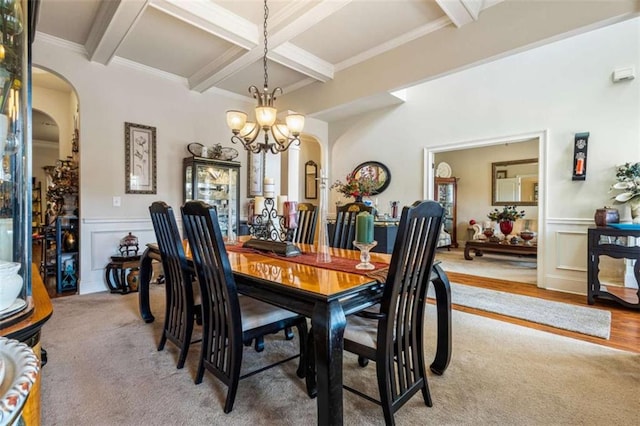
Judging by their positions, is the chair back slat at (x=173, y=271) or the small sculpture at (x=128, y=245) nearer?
the chair back slat at (x=173, y=271)

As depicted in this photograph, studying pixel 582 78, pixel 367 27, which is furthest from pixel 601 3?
pixel 367 27

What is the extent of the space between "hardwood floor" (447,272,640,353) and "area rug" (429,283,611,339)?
70 millimetres

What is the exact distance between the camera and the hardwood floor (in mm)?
2416

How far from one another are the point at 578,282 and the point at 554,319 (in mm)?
1273

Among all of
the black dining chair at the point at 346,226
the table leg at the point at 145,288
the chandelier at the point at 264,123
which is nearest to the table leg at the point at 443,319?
the black dining chair at the point at 346,226

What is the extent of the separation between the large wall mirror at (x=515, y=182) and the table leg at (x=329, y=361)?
24.3 feet

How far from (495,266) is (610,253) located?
7.72ft

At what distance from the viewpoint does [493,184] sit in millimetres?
7633

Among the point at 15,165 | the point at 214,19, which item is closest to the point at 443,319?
the point at 15,165

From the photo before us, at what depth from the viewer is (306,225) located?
3000 millimetres

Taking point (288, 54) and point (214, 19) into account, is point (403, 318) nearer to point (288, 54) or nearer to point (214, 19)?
point (214, 19)

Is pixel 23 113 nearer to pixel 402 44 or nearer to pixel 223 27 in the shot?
pixel 223 27

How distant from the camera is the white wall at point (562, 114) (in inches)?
138

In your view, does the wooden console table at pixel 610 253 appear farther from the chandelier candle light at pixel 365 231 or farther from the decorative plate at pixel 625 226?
the chandelier candle light at pixel 365 231
